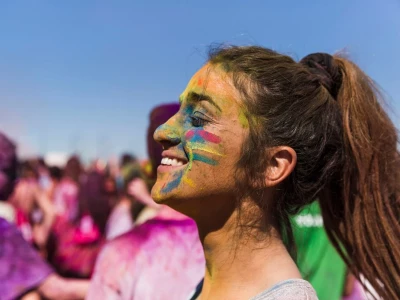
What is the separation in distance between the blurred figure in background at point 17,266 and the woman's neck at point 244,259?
1406mm

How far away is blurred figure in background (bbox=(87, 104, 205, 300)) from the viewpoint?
216 centimetres

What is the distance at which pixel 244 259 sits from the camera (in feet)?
3.60

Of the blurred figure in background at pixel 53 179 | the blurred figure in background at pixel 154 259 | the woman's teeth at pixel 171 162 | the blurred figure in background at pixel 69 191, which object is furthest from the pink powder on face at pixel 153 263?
the woman's teeth at pixel 171 162

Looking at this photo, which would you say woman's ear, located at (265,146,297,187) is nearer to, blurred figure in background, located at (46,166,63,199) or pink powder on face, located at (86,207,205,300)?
pink powder on face, located at (86,207,205,300)

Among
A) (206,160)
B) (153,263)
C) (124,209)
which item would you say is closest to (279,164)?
(206,160)

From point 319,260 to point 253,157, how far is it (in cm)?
149

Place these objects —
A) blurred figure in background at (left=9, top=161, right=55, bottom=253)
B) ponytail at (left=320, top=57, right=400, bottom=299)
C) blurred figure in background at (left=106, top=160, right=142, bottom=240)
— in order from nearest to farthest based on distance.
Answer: ponytail at (left=320, top=57, right=400, bottom=299), blurred figure in background at (left=9, top=161, right=55, bottom=253), blurred figure in background at (left=106, top=160, right=142, bottom=240)

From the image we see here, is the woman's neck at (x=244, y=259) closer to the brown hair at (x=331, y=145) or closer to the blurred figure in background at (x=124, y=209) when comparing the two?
the brown hair at (x=331, y=145)

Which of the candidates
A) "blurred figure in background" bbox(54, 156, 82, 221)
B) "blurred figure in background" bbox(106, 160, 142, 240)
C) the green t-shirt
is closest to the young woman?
the green t-shirt

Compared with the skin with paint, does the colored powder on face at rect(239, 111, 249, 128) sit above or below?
above

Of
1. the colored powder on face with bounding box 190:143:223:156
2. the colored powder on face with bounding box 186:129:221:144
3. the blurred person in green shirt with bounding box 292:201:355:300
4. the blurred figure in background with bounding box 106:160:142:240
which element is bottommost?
the blurred person in green shirt with bounding box 292:201:355:300

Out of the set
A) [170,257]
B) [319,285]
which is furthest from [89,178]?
[319,285]

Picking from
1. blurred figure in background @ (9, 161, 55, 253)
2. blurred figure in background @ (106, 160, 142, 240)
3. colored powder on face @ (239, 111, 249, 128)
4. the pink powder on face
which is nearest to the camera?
colored powder on face @ (239, 111, 249, 128)

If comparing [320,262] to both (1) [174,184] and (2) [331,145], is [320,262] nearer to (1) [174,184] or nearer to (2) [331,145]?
(2) [331,145]
